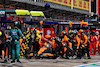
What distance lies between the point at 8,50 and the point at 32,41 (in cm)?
131

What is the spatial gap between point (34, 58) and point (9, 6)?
9423mm

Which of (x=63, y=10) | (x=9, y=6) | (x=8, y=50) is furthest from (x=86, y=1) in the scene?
(x=8, y=50)

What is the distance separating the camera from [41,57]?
1116 cm

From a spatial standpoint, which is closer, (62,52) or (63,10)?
(62,52)

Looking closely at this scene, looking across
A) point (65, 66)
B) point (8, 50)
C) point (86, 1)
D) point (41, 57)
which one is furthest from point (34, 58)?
point (86, 1)

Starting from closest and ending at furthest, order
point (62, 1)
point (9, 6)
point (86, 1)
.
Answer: point (9, 6), point (62, 1), point (86, 1)

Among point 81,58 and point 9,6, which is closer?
point 81,58

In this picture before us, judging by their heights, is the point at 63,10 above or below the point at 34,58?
above

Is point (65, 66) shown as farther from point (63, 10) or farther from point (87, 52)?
point (63, 10)

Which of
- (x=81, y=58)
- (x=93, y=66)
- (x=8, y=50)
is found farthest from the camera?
(x=81, y=58)

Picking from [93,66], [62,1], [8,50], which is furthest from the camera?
[62,1]

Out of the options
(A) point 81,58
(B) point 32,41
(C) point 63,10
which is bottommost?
(A) point 81,58

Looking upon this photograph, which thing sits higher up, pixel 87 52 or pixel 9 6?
pixel 9 6

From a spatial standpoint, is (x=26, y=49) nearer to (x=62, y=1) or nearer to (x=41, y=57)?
(x=41, y=57)
